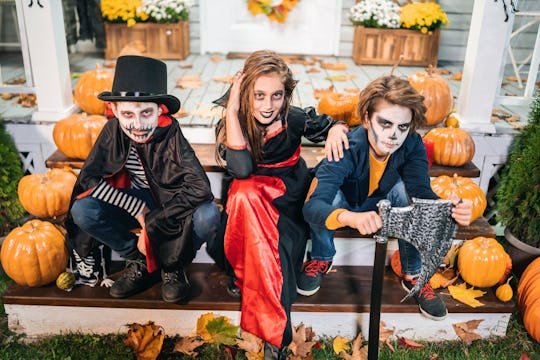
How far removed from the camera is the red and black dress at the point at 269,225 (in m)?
2.44

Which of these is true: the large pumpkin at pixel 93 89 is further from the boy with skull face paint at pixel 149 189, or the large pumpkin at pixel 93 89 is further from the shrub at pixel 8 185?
the boy with skull face paint at pixel 149 189

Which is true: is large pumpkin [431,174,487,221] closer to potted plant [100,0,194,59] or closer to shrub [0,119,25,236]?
shrub [0,119,25,236]

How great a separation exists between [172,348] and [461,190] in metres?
1.67

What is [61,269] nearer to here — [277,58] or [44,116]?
[44,116]

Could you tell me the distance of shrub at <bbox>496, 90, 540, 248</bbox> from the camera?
3.04 m

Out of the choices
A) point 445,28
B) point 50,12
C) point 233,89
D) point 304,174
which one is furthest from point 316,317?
point 445,28

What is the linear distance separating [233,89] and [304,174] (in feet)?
1.84

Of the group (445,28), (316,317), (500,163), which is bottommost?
(316,317)

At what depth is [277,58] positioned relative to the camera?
2449 mm

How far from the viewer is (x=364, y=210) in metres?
2.60

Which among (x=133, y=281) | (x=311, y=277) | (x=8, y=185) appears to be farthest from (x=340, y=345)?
(x=8, y=185)

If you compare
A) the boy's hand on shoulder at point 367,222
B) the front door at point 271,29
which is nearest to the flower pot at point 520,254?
the boy's hand on shoulder at point 367,222

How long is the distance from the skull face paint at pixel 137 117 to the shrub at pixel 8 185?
3.34 ft

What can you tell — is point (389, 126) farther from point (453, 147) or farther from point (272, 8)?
point (272, 8)
